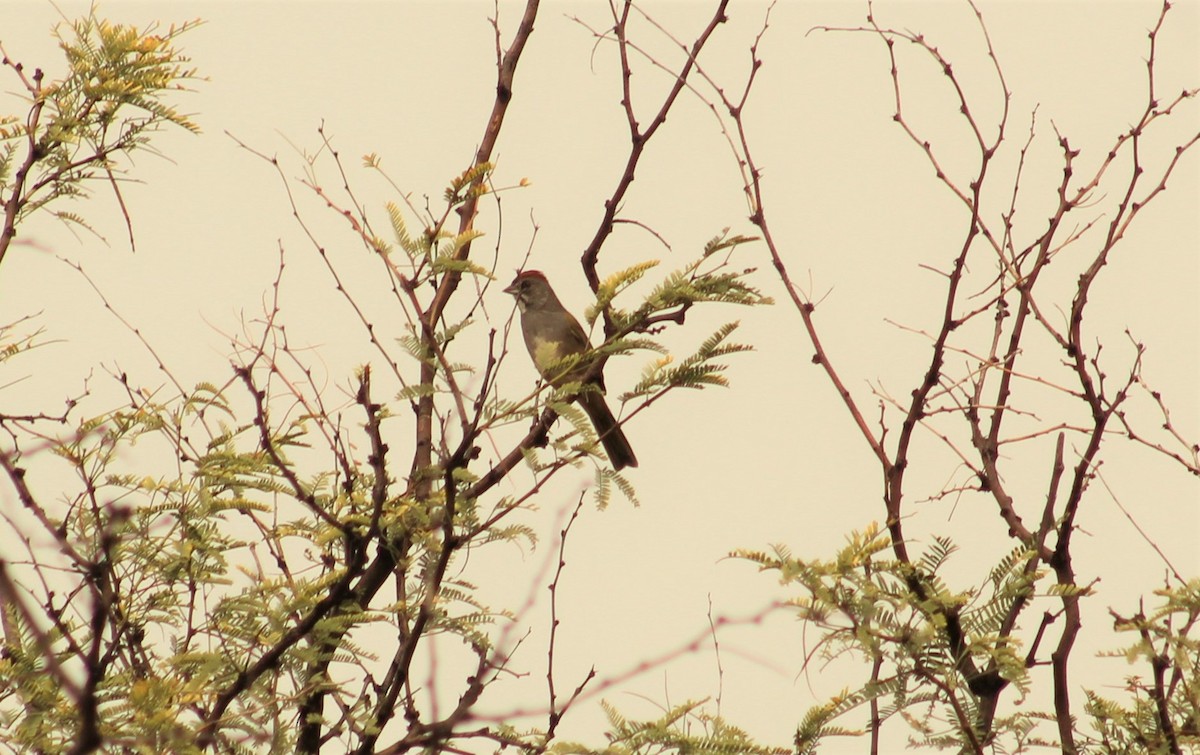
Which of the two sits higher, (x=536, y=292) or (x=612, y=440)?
(x=536, y=292)

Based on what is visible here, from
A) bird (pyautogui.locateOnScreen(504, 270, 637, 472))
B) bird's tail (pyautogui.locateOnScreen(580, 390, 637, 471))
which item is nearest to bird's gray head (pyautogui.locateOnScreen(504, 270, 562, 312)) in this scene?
bird (pyautogui.locateOnScreen(504, 270, 637, 472))

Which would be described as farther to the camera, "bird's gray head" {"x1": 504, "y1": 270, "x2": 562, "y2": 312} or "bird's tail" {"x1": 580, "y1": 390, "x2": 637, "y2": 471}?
"bird's gray head" {"x1": 504, "y1": 270, "x2": 562, "y2": 312}

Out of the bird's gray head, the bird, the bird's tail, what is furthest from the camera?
the bird's gray head

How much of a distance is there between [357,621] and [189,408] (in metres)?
1.17

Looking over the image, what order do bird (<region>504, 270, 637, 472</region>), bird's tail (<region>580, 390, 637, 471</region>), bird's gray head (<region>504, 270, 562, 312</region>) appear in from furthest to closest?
bird's gray head (<region>504, 270, 562, 312</region>) < bird (<region>504, 270, 637, 472</region>) < bird's tail (<region>580, 390, 637, 471</region>)

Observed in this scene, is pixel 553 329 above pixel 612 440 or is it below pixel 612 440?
above

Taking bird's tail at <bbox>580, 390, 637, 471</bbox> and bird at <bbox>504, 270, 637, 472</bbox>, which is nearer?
bird's tail at <bbox>580, 390, 637, 471</bbox>

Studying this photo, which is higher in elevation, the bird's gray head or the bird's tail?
the bird's gray head

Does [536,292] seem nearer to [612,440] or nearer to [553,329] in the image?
[553,329]

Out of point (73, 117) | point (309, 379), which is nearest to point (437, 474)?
point (309, 379)

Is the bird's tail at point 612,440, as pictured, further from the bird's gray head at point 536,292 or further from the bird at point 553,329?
the bird's gray head at point 536,292

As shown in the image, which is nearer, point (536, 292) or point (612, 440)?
point (612, 440)

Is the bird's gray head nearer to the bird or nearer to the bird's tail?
the bird

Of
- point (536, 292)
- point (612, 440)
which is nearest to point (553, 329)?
point (536, 292)
